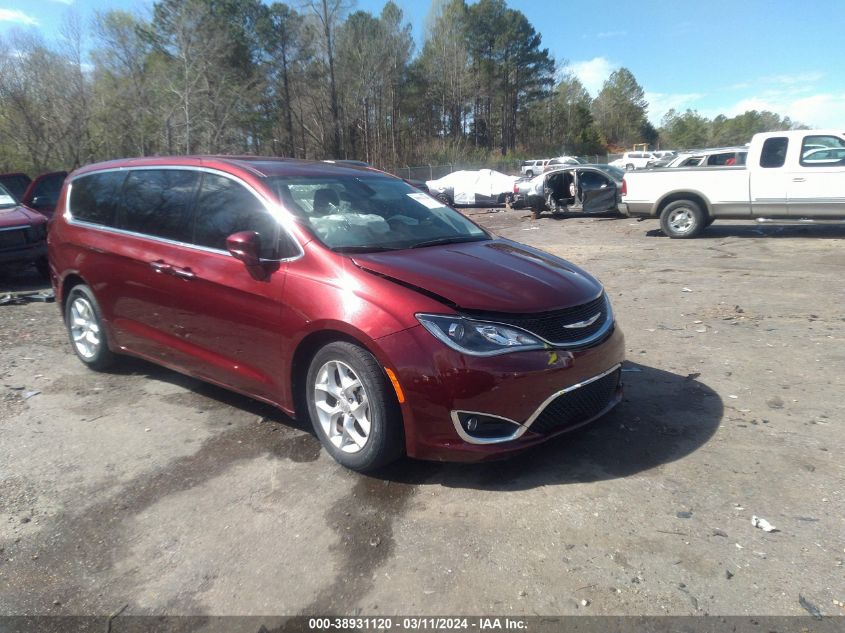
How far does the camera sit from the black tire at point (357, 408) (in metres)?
3.29

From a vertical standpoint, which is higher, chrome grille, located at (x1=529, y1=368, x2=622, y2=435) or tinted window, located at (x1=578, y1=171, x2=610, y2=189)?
tinted window, located at (x1=578, y1=171, x2=610, y2=189)

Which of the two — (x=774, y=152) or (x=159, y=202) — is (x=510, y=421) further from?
(x=774, y=152)

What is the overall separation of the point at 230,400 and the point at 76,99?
1112 inches

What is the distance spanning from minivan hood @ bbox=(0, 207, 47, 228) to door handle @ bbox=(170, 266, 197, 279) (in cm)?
637

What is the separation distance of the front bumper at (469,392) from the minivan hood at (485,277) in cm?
28

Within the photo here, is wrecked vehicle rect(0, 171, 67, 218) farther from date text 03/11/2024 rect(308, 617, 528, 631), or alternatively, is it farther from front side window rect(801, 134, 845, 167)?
front side window rect(801, 134, 845, 167)

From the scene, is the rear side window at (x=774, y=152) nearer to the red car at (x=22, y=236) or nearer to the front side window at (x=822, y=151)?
the front side window at (x=822, y=151)

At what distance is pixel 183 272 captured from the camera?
167 inches

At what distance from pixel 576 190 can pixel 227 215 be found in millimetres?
15432

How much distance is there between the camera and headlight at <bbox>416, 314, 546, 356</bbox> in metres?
3.16

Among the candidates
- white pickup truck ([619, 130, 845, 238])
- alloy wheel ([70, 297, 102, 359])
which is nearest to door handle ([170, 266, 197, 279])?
alloy wheel ([70, 297, 102, 359])

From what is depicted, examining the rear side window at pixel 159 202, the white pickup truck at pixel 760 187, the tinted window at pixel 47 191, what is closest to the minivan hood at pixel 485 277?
the rear side window at pixel 159 202

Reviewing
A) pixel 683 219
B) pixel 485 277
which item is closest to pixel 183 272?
pixel 485 277

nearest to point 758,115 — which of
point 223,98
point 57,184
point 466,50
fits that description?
point 466,50
